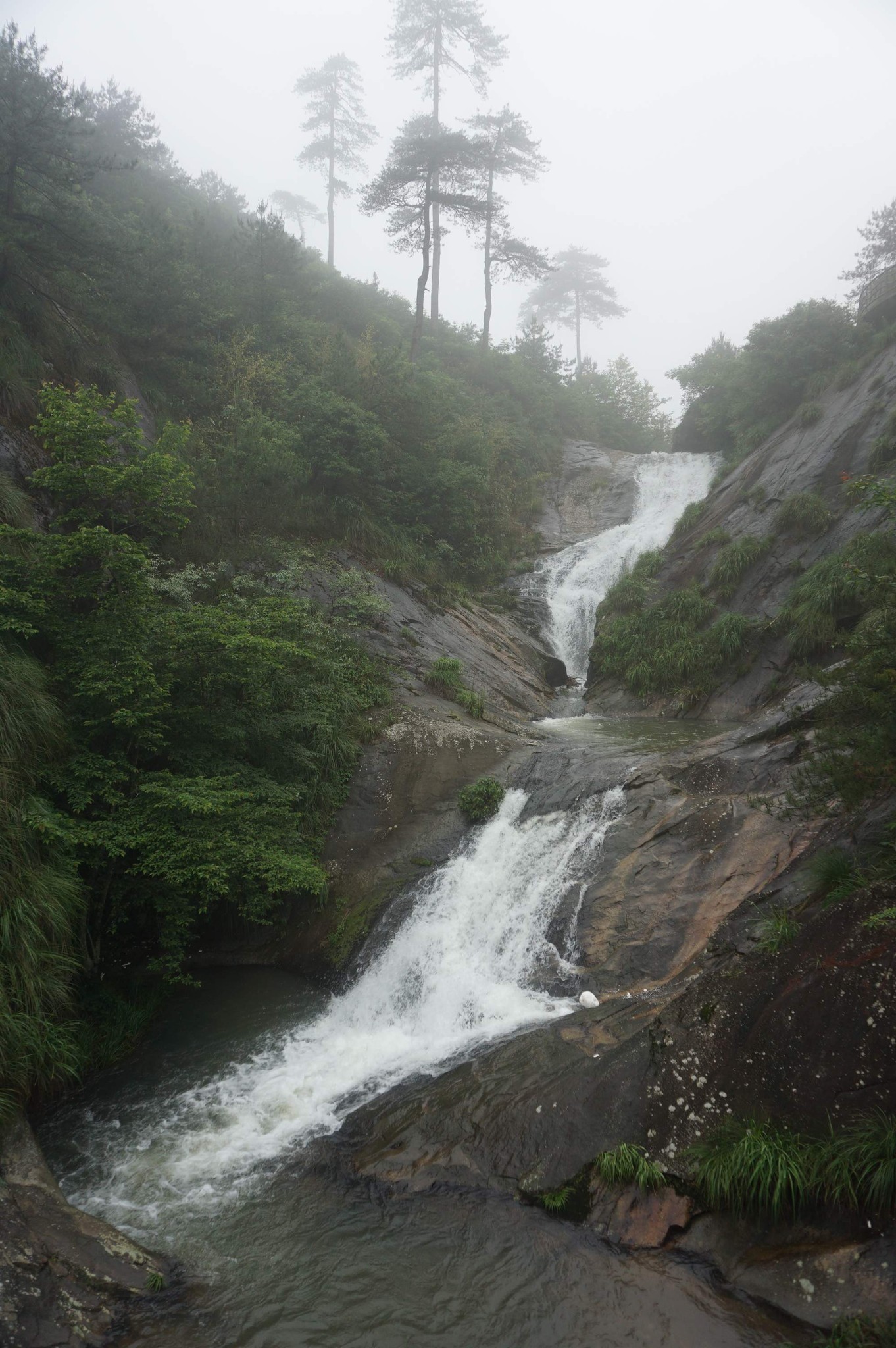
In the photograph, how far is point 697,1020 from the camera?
5629 millimetres

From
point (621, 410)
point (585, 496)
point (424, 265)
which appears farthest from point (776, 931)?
point (621, 410)

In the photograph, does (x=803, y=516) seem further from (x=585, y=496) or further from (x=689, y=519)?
(x=585, y=496)

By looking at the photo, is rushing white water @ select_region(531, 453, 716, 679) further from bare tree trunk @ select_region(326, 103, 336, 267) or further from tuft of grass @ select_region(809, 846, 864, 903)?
bare tree trunk @ select_region(326, 103, 336, 267)

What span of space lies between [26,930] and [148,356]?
1378cm

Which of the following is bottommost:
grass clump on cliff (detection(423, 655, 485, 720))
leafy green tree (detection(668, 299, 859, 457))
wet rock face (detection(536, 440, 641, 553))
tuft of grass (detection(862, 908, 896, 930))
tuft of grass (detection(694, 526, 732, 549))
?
tuft of grass (detection(862, 908, 896, 930))

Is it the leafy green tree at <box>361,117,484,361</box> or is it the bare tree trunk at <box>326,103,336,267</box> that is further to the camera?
the bare tree trunk at <box>326,103,336,267</box>

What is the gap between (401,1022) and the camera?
8023 millimetres

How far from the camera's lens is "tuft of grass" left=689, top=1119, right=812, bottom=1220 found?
4.29 m

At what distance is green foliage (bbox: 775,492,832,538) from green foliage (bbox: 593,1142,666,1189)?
515 inches

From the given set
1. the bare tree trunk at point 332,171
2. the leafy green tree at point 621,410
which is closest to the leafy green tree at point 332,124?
the bare tree trunk at point 332,171

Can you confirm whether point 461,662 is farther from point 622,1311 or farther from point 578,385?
point 578,385

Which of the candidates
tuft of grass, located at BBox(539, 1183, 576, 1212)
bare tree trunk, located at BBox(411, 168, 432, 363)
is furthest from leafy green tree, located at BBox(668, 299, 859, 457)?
tuft of grass, located at BBox(539, 1183, 576, 1212)

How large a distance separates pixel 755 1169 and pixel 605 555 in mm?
18014

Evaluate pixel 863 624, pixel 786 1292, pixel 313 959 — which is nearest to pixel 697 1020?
pixel 786 1292
